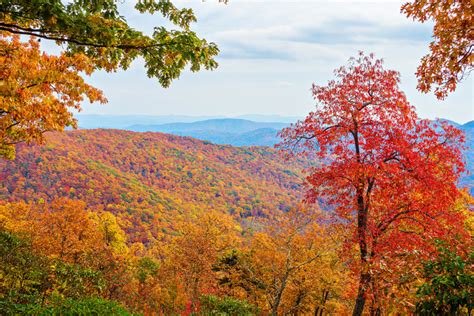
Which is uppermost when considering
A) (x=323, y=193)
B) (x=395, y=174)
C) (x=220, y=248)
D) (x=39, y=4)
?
(x=39, y=4)

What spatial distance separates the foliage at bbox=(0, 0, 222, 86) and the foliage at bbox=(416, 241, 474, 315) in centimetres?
504

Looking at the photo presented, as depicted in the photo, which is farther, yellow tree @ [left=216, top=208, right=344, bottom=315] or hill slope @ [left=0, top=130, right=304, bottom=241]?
hill slope @ [left=0, top=130, right=304, bottom=241]

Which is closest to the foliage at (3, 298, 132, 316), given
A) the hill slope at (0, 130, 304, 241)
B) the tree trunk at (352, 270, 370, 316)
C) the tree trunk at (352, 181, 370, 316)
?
the tree trunk at (352, 270, 370, 316)

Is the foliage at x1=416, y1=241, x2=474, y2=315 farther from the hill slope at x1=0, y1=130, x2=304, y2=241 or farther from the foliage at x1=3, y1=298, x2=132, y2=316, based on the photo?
the hill slope at x1=0, y1=130, x2=304, y2=241

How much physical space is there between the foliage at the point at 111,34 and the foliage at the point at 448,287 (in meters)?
5.04

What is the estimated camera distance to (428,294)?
4.86 meters

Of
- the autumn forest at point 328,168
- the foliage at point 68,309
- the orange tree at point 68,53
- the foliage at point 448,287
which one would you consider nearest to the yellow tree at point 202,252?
the autumn forest at point 328,168

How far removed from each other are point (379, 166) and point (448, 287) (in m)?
4.89

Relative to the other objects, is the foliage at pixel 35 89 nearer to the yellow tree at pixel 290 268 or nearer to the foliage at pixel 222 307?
the foliage at pixel 222 307

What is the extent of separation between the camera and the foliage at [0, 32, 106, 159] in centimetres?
777

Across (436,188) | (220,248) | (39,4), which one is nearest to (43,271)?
(39,4)

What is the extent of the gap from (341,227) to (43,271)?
963cm

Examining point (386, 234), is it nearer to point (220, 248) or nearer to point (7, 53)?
point (7, 53)

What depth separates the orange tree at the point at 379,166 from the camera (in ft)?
29.7
